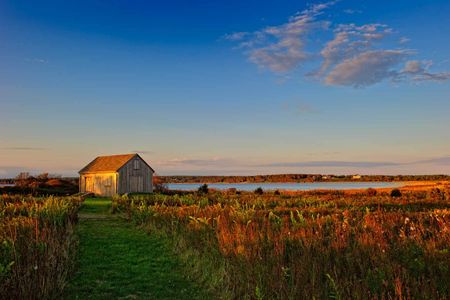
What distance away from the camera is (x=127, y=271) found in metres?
9.54

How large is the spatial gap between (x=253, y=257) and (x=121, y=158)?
1731 inches

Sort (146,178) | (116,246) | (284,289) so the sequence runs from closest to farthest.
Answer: (284,289), (116,246), (146,178)

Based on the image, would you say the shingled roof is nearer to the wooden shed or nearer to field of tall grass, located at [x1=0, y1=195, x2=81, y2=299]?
the wooden shed

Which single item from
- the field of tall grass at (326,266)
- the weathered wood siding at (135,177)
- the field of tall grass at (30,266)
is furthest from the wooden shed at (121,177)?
the field of tall grass at (326,266)

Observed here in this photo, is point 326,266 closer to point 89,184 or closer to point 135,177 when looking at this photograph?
point 135,177

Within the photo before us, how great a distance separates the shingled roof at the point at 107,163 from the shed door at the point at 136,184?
2178 mm

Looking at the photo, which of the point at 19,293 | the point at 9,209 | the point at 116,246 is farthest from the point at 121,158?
the point at 19,293

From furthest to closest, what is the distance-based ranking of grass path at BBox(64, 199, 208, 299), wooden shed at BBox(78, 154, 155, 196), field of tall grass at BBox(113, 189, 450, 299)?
wooden shed at BBox(78, 154, 155, 196) < grass path at BBox(64, 199, 208, 299) < field of tall grass at BBox(113, 189, 450, 299)

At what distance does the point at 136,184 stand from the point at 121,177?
6.49 feet

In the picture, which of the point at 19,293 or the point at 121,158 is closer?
the point at 19,293

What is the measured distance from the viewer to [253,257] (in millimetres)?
7238

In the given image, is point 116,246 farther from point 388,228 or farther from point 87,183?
point 87,183

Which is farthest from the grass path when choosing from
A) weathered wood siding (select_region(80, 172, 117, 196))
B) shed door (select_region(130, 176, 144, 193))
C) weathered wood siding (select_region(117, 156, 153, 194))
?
weathered wood siding (select_region(80, 172, 117, 196))

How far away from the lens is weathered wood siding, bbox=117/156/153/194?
1801 inches
